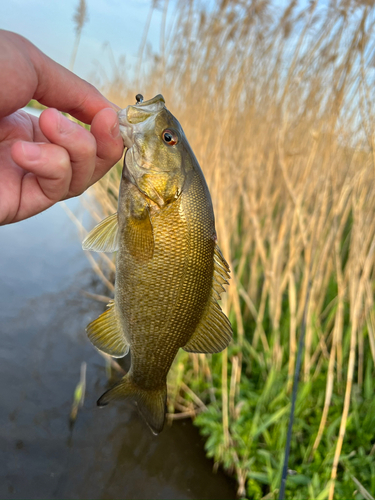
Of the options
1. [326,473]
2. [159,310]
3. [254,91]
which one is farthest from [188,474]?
[254,91]

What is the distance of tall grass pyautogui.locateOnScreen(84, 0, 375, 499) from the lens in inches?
95.8

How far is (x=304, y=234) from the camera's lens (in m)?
2.57

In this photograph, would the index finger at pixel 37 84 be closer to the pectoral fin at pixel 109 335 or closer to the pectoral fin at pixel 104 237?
the pectoral fin at pixel 104 237

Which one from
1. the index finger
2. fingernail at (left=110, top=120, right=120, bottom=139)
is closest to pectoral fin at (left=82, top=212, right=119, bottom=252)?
fingernail at (left=110, top=120, right=120, bottom=139)

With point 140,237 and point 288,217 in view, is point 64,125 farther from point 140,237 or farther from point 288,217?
point 288,217

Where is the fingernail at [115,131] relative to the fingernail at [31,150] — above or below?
above

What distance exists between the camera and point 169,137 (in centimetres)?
124

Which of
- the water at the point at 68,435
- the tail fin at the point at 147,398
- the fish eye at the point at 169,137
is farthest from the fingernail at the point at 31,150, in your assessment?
the water at the point at 68,435

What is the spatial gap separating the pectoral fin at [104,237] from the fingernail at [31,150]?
0.32 meters

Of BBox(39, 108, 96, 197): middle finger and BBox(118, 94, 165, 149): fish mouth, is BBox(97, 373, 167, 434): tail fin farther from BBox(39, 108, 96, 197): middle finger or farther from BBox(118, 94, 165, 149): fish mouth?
BBox(118, 94, 165, 149): fish mouth

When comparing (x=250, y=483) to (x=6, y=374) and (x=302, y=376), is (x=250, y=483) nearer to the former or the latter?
(x=302, y=376)

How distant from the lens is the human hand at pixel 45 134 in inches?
39.5

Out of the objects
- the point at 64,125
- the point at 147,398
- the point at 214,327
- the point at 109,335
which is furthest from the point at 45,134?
the point at 147,398

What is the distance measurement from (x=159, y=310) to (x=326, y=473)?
79.7 inches
